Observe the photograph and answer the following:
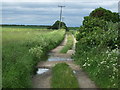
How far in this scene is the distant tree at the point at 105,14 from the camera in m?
18.7

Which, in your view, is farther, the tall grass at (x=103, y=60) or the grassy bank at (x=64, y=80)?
the tall grass at (x=103, y=60)

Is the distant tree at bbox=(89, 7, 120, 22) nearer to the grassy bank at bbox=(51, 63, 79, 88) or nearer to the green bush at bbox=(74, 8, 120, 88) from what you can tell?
→ the green bush at bbox=(74, 8, 120, 88)

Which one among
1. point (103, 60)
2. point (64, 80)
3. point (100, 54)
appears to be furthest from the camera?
point (100, 54)

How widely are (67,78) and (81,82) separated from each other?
0.51m

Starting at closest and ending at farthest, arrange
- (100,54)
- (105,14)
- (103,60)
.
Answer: (103,60)
(100,54)
(105,14)

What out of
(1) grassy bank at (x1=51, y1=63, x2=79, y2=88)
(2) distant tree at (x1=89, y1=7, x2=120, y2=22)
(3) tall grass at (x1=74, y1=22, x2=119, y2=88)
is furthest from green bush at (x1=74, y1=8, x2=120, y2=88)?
(2) distant tree at (x1=89, y1=7, x2=120, y2=22)

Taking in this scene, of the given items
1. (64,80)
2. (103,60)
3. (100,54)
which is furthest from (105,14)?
(64,80)

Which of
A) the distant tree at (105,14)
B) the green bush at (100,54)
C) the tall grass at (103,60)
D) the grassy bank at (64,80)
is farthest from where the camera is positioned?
the distant tree at (105,14)

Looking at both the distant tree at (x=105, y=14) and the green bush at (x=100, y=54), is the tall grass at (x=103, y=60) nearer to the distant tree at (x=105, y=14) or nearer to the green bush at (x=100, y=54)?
the green bush at (x=100, y=54)

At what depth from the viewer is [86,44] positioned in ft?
53.5

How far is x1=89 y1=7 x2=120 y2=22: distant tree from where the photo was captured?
18719 millimetres

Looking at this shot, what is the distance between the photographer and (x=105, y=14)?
766 inches

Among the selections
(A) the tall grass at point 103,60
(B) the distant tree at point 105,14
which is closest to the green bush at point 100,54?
(A) the tall grass at point 103,60

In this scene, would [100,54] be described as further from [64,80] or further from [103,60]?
[64,80]
